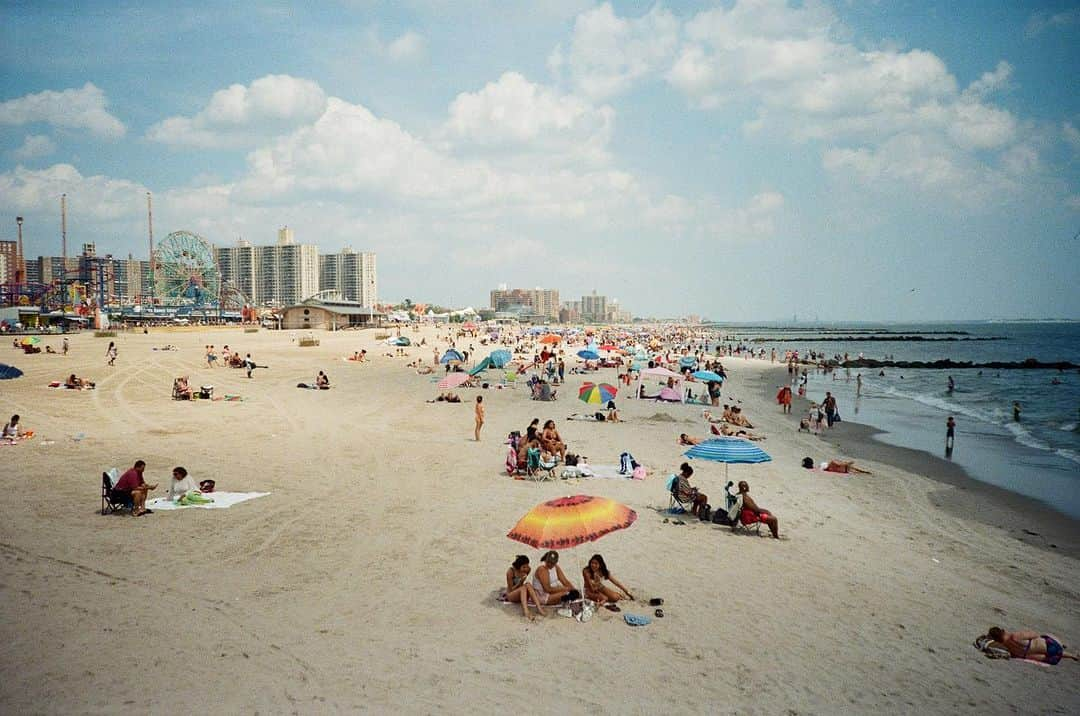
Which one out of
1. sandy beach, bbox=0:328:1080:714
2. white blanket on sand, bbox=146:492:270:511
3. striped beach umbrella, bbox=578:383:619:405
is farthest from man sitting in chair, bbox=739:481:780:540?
striped beach umbrella, bbox=578:383:619:405

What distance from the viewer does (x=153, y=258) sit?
112m

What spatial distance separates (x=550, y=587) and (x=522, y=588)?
339mm

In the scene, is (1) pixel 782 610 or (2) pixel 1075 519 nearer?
(1) pixel 782 610

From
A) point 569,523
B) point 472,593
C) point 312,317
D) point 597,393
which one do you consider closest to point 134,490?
point 472,593

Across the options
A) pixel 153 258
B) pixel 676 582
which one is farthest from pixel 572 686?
pixel 153 258

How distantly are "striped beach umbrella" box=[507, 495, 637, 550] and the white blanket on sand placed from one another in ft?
18.8

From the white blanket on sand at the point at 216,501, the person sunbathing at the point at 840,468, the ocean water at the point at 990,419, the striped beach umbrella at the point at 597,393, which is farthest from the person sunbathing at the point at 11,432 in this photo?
the ocean water at the point at 990,419

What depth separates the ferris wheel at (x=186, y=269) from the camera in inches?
4370

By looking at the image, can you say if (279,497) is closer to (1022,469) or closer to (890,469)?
(890,469)

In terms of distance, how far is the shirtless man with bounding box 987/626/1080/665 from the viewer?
5.88 meters

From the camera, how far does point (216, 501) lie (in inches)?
390

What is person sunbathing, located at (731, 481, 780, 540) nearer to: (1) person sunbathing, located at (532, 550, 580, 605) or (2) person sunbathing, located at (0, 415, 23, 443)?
(1) person sunbathing, located at (532, 550, 580, 605)

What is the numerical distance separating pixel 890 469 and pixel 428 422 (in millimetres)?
13220

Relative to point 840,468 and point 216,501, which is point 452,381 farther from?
point 840,468
